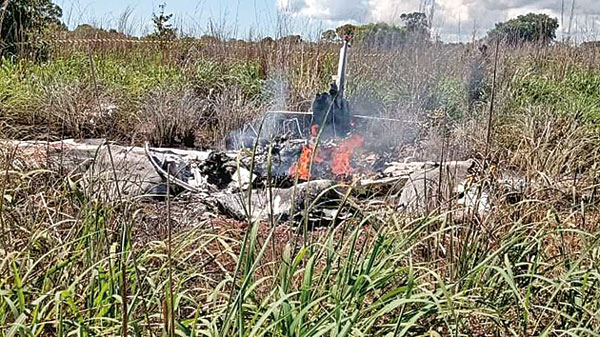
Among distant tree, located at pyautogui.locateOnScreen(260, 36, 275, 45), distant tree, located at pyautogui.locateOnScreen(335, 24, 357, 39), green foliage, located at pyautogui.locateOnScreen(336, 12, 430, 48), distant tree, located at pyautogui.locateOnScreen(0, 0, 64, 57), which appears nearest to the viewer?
green foliage, located at pyautogui.locateOnScreen(336, 12, 430, 48)

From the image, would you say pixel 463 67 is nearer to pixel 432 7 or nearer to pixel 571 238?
pixel 432 7

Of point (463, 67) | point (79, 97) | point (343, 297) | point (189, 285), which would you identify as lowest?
point (189, 285)

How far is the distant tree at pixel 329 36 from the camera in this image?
970 cm

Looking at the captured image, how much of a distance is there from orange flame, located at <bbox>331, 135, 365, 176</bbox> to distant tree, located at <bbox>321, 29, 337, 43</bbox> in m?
4.30

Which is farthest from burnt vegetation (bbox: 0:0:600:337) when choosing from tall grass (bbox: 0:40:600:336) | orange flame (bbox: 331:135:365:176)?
orange flame (bbox: 331:135:365:176)

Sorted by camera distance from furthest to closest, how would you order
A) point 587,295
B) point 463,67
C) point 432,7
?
point 463,67 < point 432,7 < point 587,295

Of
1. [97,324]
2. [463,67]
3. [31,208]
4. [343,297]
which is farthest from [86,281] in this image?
[463,67]

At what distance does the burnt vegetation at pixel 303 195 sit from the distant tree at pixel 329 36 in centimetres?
19

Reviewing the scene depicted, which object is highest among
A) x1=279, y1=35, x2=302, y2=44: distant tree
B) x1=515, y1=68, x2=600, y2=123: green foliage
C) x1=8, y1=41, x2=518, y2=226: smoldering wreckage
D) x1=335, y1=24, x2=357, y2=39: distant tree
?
x1=335, y1=24, x2=357, y2=39: distant tree

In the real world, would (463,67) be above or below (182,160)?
above

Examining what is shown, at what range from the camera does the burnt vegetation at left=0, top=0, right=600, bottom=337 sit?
5.64ft

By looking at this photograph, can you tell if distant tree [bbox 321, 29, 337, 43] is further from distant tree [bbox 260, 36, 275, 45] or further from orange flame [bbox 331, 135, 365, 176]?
orange flame [bbox 331, 135, 365, 176]

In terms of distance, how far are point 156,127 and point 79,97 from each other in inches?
31.3

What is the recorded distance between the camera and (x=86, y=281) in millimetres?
1998
